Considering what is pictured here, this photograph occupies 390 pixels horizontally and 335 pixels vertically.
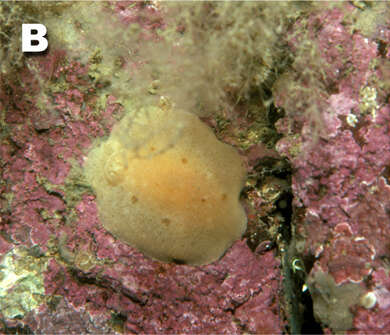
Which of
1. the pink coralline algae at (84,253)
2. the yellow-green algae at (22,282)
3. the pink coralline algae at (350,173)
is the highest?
the pink coralline algae at (350,173)

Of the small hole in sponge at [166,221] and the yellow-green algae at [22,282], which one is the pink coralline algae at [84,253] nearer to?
the yellow-green algae at [22,282]

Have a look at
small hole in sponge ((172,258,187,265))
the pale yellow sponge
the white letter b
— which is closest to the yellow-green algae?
the pale yellow sponge

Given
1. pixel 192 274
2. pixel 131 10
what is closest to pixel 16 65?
pixel 131 10

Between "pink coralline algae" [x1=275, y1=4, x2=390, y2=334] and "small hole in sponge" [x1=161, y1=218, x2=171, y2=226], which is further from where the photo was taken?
"small hole in sponge" [x1=161, y1=218, x2=171, y2=226]

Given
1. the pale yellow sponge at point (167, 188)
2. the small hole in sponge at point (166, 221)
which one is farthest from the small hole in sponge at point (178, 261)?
the small hole in sponge at point (166, 221)

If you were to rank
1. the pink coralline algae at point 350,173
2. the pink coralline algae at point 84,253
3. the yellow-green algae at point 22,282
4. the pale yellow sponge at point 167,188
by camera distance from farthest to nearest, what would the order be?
1. the yellow-green algae at point 22,282
2. the pink coralline algae at point 84,253
3. the pale yellow sponge at point 167,188
4. the pink coralline algae at point 350,173

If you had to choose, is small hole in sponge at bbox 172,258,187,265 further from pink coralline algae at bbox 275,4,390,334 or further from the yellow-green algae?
the yellow-green algae

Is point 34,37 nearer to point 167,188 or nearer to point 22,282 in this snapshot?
point 167,188
